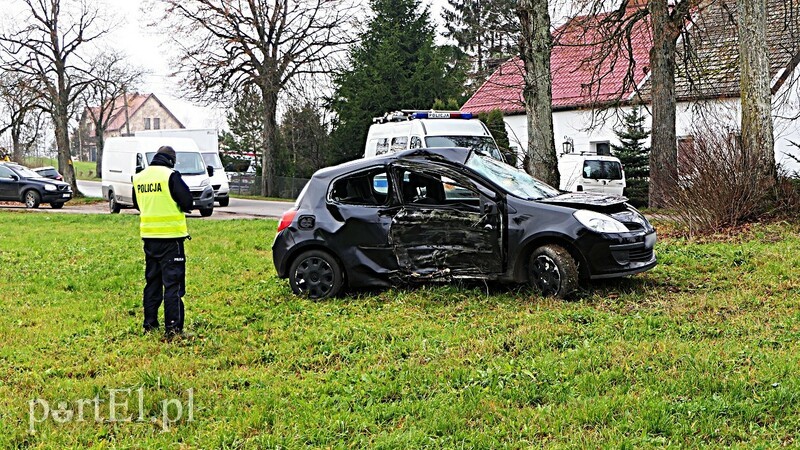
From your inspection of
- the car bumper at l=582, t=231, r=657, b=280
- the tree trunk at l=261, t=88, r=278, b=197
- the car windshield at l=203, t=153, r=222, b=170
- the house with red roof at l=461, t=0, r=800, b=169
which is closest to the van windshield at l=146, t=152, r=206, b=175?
the car windshield at l=203, t=153, r=222, b=170

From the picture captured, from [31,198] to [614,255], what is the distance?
84.0ft

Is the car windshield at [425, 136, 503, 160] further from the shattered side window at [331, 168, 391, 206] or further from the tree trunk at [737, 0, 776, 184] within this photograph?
the shattered side window at [331, 168, 391, 206]

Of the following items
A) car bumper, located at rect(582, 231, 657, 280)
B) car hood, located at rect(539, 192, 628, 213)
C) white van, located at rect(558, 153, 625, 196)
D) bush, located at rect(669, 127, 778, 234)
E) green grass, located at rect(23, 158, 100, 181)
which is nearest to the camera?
car bumper, located at rect(582, 231, 657, 280)

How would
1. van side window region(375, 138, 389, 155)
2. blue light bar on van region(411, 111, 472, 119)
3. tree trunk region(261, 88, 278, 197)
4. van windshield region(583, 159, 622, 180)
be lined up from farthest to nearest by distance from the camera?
tree trunk region(261, 88, 278, 197), van windshield region(583, 159, 622, 180), van side window region(375, 138, 389, 155), blue light bar on van region(411, 111, 472, 119)

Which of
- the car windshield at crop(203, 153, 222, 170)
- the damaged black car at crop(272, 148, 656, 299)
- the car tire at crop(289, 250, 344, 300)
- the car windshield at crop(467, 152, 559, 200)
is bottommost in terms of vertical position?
the car tire at crop(289, 250, 344, 300)

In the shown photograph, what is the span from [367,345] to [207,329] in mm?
1895

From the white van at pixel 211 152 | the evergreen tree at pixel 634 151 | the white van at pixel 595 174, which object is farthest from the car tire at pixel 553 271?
the white van at pixel 211 152

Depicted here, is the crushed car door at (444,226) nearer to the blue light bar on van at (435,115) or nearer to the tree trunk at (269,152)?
the blue light bar on van at (435,115)

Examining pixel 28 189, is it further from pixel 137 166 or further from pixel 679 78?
pixel 679 78

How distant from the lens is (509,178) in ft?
29.0

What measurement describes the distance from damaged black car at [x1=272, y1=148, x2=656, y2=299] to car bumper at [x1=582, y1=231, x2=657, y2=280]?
1cm

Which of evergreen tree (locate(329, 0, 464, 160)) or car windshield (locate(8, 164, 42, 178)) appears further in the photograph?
evergreen tree (locate(329, 0, 464, 160))

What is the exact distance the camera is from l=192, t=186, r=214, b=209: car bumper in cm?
2311

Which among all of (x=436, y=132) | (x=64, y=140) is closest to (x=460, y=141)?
(x=436, y=132)
